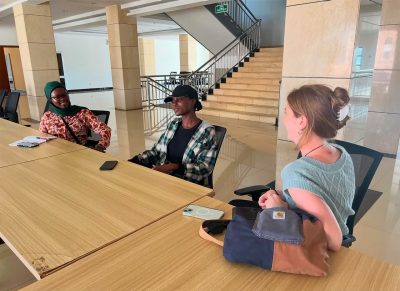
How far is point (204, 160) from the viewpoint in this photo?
2.10 meters

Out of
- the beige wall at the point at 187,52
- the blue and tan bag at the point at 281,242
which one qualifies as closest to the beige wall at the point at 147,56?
the beige wall at the point at 187,52

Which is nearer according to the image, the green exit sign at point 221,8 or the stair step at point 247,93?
the stair step at point 247,93

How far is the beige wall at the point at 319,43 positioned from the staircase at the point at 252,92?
2444 millimetres

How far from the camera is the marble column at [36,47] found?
697 cm

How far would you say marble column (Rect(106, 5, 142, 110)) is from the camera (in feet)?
26.6

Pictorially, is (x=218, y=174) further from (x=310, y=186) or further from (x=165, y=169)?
(x=310, y=186)

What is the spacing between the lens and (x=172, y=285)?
875 mm

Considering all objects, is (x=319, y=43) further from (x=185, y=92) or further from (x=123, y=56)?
(x=123, y=56)

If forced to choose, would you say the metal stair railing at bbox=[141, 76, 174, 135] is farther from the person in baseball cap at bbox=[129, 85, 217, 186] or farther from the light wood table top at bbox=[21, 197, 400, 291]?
the light wood table top at bbox=[21, 197, 400, 291]

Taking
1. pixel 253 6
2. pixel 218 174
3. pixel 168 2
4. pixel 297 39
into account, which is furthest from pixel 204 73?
pixel 218 174

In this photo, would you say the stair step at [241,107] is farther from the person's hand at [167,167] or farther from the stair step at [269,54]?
the person's hand at [167,167]

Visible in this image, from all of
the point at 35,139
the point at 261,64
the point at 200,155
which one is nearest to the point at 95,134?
the point at 35,139

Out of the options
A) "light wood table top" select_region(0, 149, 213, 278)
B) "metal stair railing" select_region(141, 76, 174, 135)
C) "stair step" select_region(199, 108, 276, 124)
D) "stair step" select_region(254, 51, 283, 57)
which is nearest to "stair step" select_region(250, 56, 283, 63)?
"stair step" select_region(254, 51, 283, 57)

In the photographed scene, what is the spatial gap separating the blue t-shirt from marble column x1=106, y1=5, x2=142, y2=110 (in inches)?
312
